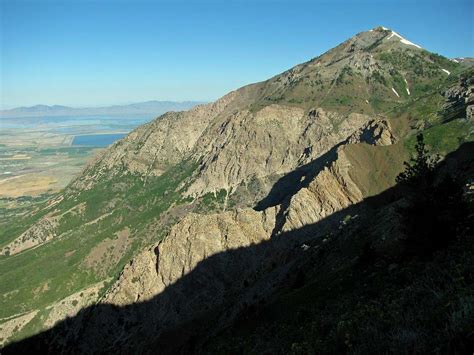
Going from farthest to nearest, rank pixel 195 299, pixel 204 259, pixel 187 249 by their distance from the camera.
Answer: pixel 187 249 < pixel 204 259 < pixel 195 299

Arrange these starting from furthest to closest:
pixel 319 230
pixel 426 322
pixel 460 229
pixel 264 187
→ pixel 264 187 → pixel 319 230 → pixel 460 229 → pixel 426 322

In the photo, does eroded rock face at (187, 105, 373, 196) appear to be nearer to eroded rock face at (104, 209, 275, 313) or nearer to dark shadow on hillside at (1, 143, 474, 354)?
eroded rock face at (104, 209, 275, 313)

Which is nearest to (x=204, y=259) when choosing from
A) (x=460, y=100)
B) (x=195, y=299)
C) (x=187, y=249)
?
(x=187, y=249)

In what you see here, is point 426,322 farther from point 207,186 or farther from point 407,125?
point 207,186

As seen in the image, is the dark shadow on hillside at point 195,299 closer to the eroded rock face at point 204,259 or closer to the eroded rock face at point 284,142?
the eroded rock face at point 204,259

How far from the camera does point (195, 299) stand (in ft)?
306

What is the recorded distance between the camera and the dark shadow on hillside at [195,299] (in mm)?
81688

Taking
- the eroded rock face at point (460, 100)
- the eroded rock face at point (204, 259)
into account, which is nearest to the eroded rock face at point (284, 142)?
the eroded rock face at point (460, 100)

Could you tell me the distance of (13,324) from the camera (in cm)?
14775

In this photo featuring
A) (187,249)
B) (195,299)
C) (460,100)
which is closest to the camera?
(195,299)

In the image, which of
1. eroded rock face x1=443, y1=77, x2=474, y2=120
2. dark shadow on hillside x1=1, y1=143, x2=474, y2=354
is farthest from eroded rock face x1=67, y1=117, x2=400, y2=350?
eroded rock face x1=443, y1=77, x2=474, y2=120

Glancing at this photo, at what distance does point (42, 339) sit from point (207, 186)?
3813 inches

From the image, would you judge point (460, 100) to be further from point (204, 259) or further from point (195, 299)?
point (195, 299)

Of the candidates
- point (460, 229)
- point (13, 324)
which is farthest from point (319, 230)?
point (13, 324)
